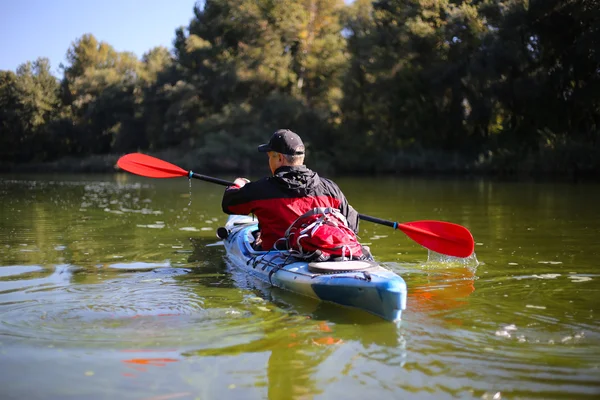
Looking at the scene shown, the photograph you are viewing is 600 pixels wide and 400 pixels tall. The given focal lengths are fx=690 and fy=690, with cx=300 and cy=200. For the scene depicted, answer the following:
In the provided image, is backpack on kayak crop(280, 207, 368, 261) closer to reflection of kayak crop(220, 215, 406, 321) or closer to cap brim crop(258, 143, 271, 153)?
reflection of kayak crop(220, 215, 406, 321)

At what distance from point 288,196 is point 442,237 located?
172 centimetres

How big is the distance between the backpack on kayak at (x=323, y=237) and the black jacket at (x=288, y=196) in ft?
0.69

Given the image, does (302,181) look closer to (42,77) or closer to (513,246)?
(513,246)

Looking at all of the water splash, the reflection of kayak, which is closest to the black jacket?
the reflection of kayak

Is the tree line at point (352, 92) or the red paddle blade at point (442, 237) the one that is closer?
the red paddle blade at point (442, 237)

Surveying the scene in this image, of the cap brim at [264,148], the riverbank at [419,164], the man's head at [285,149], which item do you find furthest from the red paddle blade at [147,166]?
the riverbank at [419,164]

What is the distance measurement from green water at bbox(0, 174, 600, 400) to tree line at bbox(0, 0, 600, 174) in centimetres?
1912

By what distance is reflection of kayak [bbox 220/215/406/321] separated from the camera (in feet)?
14.6

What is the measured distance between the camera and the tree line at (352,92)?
26.4 metres

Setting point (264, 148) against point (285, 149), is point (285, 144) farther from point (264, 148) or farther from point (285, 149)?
point (264, 148)

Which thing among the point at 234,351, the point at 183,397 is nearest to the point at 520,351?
the point at 234,351

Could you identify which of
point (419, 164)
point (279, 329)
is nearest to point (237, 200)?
point (279, 329)

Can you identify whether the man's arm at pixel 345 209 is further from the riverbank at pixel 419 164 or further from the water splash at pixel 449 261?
the riverbank at pixel 419 164

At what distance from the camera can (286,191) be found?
5688 millimetres
